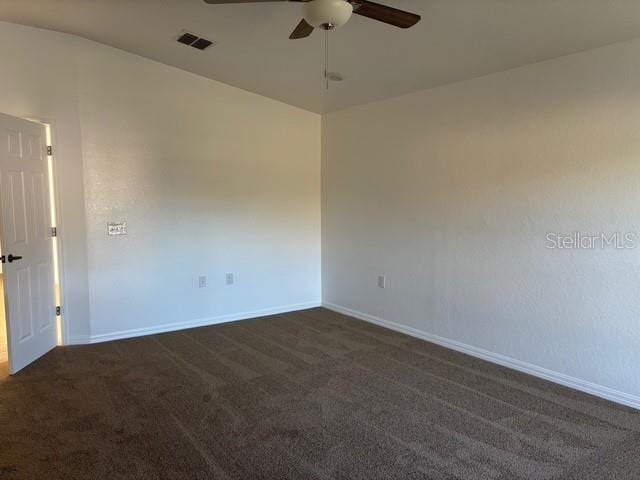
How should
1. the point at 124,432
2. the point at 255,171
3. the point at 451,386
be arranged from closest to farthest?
1. the point at 124,432
2. the point at 451,386
3. the point at 255,171

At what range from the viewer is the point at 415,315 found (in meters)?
4.23

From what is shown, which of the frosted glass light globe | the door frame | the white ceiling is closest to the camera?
the frosted glass light globe

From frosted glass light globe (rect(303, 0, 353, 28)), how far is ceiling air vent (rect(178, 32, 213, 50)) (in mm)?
1773

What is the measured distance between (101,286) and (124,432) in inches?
78.4

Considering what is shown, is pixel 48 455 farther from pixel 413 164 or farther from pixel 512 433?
pixel 413 164

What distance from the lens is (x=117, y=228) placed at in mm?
4035

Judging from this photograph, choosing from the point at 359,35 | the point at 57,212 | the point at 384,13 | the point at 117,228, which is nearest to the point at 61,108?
the point at 57,212

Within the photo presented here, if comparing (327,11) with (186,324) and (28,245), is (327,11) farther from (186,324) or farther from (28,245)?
(186,324)

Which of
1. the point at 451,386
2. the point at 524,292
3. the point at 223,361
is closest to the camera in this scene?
the point at 451,386

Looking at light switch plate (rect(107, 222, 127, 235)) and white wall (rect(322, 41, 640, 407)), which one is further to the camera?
light switch plate (rect(107, 222, 127, 235))

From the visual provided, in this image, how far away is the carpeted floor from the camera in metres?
2.11

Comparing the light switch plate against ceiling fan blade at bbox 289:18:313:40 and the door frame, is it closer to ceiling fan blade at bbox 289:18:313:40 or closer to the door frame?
the door frame

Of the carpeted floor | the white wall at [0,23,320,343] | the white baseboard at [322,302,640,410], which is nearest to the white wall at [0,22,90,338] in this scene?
the white wall at [0,23,320,343]

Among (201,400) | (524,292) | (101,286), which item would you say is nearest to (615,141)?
(524,292)
